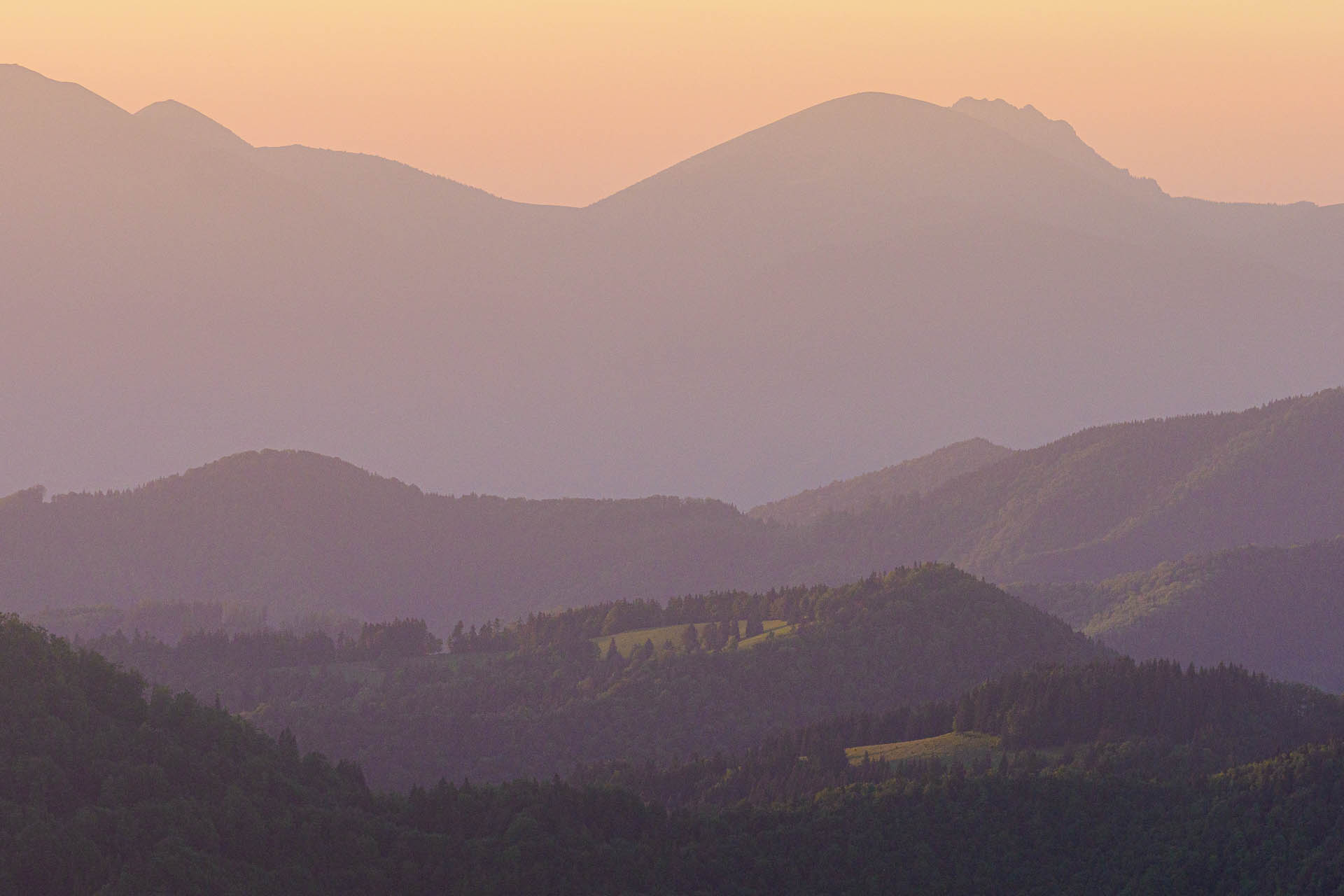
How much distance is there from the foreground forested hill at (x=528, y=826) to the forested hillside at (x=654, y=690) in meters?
62.8

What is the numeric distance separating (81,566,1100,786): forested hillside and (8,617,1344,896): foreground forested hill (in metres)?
62.8

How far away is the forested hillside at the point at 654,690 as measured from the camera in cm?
17588

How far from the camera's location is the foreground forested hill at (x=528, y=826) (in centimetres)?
8875

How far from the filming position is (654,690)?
186250 mm

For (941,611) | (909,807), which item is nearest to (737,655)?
(941,611)

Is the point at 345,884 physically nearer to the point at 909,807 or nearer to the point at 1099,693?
the point at 909,807

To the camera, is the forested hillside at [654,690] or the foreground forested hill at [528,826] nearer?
the foreground forested hill at [528,826]

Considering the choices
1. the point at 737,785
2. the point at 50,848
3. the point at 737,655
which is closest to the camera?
the point at 50,848

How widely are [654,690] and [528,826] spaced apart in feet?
291

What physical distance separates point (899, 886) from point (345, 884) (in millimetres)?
29501

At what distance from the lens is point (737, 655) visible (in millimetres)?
192375

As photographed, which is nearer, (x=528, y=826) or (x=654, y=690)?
(x=528, y=826)

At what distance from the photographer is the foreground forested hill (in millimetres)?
88750

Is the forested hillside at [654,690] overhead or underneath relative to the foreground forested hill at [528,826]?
overhead
